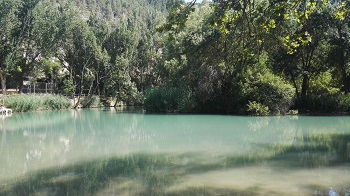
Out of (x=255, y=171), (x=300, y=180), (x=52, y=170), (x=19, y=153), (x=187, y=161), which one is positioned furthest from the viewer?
(x=19, y=153)

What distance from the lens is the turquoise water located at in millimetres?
6883

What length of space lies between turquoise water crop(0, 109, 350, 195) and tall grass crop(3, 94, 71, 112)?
20.2m

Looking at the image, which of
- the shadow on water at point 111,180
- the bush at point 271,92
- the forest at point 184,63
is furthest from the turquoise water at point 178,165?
the bush at point 271,92

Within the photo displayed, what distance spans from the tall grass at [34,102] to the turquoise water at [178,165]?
2019 cm

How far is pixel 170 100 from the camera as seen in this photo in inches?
1217

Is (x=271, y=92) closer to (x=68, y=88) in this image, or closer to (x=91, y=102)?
(x=68, y=88)

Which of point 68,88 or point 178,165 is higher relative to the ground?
point 68,88

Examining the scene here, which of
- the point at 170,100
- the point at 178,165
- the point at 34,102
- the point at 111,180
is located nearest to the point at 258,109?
the point at 170,100

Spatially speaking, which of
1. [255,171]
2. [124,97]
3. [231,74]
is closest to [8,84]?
[124,97]

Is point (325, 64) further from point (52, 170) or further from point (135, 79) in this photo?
point (135, 79)

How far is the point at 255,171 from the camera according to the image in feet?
26.9

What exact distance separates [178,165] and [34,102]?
3051 centimetres

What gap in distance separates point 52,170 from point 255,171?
495cm

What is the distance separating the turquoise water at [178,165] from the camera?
688cm
